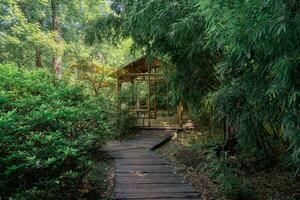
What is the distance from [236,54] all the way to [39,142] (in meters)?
2.11

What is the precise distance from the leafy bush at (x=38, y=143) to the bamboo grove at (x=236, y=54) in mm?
1751

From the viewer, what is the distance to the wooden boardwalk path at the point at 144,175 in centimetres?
416

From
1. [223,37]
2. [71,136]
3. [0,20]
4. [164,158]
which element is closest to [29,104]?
[71,136]

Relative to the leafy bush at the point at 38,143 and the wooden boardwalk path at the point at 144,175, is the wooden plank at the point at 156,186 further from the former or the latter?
the leafy bush at the point at 38,143

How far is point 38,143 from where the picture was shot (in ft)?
9.51

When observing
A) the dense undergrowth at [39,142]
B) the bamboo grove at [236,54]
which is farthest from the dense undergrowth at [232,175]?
the dense undergrowth at [39,142]

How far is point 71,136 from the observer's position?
346 cm

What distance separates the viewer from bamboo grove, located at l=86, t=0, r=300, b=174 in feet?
7.80

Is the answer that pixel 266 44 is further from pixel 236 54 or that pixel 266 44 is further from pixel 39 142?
pixel 39 142

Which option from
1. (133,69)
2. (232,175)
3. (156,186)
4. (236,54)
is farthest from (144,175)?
(133,69)

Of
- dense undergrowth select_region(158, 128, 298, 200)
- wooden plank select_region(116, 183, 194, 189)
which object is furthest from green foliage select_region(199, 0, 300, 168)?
wooden plank select_region(116, 183, 194, 189)

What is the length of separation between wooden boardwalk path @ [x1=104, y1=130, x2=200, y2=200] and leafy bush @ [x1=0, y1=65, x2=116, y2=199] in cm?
99

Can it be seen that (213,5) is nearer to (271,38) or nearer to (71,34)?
(271,38)

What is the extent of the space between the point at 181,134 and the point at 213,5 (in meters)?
6.67
